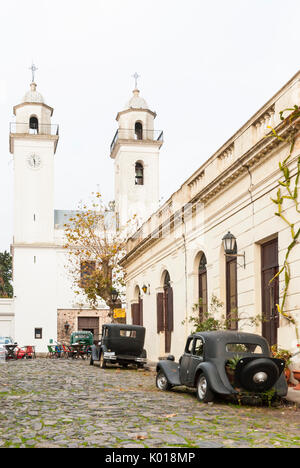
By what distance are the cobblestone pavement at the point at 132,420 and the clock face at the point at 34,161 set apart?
34.2m

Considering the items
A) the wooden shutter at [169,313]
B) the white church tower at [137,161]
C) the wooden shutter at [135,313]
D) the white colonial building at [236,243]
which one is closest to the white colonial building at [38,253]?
the white church tower at [137,161]

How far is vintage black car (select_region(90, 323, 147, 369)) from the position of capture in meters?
21.7

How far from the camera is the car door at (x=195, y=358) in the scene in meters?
11.9

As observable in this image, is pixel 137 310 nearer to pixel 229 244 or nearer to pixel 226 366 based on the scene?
pixel 229 244

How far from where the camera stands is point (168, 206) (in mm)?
23078

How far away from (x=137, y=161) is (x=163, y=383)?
115 feet

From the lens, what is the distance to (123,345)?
21.8 metres

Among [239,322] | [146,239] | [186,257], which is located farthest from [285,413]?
[146,239]

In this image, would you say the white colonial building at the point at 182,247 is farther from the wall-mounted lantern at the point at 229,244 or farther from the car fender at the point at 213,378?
the car fender at the point at 213,378

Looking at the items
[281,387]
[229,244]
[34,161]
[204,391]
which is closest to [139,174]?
[34,161]

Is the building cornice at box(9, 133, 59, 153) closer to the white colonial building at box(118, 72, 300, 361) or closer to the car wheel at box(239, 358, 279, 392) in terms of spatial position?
the white colonial building at box(118, 72, 300, 361)

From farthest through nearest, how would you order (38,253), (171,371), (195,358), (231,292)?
(38,253) → (231,292) → (171,371) → (195,358)
